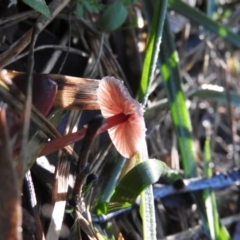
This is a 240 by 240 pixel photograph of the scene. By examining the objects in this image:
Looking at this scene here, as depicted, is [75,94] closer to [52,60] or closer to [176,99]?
[52,60]

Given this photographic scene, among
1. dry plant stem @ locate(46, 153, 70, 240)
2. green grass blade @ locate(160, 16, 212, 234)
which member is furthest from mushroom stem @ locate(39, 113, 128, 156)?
green grass blade @ locate(160, 16, 212, 234)

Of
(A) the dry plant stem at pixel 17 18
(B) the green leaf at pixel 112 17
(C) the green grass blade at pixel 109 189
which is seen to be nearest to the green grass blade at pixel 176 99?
(B) the green leaf at pixel 112 17

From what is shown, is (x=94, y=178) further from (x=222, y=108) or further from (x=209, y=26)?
(x=222, y=108)

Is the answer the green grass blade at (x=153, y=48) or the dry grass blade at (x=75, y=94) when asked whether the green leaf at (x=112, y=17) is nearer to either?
the green grass blade at (x=153, y=48)

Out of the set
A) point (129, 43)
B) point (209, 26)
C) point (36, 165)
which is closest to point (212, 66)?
point (209, 26)

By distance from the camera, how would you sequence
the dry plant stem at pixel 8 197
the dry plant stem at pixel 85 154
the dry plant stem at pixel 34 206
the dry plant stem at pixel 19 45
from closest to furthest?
the dry plant stem at pixel 8 197
the dry plant stem at pixel 85 154
the dry plant stem at pixel 34 206
the dry plant stem at pixel 19 45

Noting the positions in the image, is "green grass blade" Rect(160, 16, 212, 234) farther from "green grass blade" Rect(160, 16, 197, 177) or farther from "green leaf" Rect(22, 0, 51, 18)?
"green leaf" Rect(22, 0, 51, 18)

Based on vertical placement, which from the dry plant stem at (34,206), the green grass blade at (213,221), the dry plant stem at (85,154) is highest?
the dry plant stem at (85,154)
